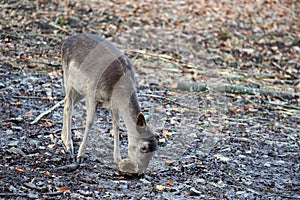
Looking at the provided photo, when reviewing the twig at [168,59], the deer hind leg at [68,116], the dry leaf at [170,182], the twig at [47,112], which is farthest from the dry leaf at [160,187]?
the twig at [168,59]

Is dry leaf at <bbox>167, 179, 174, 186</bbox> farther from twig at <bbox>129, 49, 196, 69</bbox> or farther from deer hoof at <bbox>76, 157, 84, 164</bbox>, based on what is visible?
twig at <bbox>129, 49, 196, 69</bbox>

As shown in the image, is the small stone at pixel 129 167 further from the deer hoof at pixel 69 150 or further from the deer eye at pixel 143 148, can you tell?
the deer hoof at pixel 69 150

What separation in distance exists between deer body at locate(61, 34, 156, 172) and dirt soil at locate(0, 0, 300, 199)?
1.13 ft

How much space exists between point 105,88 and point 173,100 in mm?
3113

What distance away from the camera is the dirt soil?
6.05m

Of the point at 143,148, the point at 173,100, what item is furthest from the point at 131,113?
the point at 173,100

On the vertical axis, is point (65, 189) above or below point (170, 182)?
above

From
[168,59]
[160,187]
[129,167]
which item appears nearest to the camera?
[160,187]

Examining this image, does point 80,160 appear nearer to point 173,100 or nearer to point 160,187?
point 160,187

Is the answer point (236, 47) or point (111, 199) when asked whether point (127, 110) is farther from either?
point (236, 47)

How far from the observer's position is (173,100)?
9.11 meters

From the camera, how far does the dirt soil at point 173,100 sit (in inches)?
238

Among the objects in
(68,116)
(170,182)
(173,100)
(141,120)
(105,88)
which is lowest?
(173,100)

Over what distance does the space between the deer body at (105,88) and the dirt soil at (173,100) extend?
34cm
